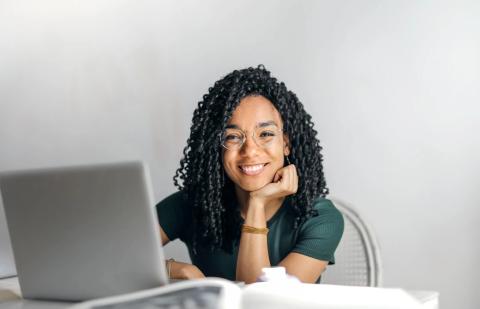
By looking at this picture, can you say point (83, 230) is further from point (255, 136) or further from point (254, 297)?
point (255, 136)

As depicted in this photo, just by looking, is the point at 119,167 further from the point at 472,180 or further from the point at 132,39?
the point at 132,39

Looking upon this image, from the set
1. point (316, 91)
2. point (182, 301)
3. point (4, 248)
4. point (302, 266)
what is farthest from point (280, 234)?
point (4, 248)

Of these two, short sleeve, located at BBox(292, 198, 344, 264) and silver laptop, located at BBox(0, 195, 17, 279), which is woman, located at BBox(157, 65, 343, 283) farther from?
silver laptop, located at BBox(0, 195, 17, 279)

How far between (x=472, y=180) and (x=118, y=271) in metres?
1.69

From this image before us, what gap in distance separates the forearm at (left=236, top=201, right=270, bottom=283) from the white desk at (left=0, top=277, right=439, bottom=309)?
0.61 m

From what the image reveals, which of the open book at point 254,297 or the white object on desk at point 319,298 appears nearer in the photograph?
the open book at point 254,297

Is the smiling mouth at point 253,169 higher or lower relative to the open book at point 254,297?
higher

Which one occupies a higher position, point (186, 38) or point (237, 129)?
point (186, 38)

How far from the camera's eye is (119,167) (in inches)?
51.3

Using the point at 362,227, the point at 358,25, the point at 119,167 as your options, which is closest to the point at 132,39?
the point at 358,25

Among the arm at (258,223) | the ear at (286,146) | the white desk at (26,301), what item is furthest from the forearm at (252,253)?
the white desk at (26,301)

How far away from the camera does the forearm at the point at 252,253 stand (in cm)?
206

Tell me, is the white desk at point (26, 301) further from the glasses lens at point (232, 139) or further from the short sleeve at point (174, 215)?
the glasses lens at point (232, 139)

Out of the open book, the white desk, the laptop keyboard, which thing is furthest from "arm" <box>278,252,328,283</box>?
the laptop keyboard
